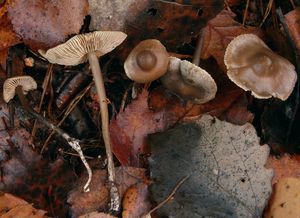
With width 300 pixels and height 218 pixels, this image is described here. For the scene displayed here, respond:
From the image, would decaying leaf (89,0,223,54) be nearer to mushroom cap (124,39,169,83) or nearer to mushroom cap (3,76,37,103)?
mushroom cap (124,39,169,83)

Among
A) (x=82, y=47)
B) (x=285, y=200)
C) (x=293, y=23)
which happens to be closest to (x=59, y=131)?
(x=82, y=47)

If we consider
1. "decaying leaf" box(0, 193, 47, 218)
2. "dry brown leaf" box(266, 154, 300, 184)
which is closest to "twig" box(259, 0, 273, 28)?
"dry brown leaf" box(266, 154, 300, 184)

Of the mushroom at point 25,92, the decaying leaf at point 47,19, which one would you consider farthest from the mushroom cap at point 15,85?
the decaying leaf at point 47,19

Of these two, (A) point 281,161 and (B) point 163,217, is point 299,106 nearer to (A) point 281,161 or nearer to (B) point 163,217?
(A) point 281,161

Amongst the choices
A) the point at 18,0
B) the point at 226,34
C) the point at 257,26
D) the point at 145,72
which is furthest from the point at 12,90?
the point at 257,26

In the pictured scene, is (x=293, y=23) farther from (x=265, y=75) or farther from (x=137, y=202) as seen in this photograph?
(x=137, y=202)

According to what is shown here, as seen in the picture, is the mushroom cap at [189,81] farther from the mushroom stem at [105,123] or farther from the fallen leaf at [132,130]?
the mushroom stem at [105,123]
